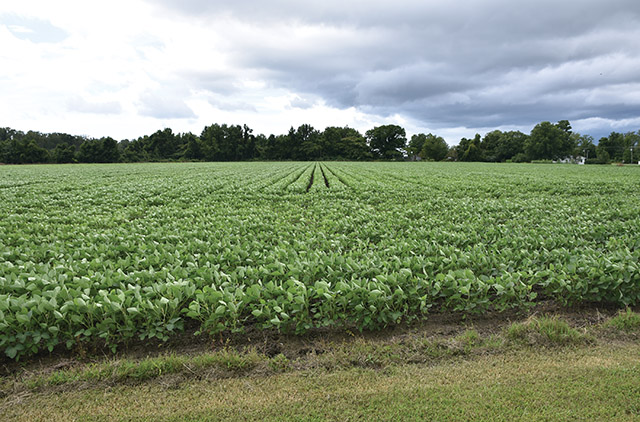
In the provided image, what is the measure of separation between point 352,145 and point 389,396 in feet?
369

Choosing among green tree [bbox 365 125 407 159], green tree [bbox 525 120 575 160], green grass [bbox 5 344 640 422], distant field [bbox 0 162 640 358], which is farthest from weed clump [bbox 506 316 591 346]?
green tree [bbox 365 125 407 159]

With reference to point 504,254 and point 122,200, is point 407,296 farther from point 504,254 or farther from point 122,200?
point 122,200

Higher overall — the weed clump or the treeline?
the treeline

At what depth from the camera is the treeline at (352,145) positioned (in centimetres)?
9900

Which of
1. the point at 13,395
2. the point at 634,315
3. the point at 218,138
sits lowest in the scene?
the point at 13,395

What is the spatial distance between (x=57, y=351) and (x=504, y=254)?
20.0 feet

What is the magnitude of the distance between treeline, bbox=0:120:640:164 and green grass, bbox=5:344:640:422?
10401 centimetres

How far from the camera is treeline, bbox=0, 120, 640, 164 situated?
9900 cm

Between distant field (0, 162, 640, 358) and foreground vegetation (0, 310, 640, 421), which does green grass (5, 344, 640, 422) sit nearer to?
foreground vegetation (0, 310, 640, 421)

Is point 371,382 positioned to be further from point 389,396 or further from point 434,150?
point 434,150

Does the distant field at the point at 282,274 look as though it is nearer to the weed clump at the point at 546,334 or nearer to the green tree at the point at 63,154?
the weed clump at the point at 546,334

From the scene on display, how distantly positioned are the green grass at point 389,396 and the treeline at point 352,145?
10401 cm

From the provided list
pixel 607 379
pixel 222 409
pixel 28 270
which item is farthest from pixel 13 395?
pixel 607 379

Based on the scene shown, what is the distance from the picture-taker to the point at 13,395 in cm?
289
